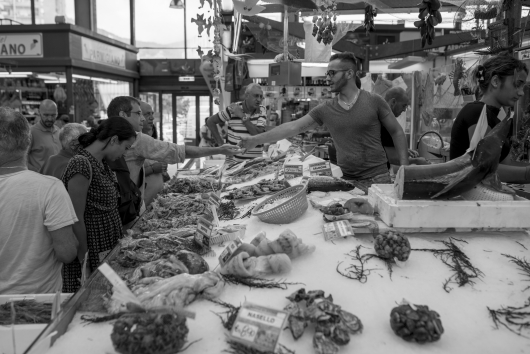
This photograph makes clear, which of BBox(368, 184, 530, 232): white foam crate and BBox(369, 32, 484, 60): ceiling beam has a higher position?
BBox(369, 32, 484, 60): ceiling beam

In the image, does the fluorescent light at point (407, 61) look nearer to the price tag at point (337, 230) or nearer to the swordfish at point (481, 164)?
the swordfish at point (481, 164)

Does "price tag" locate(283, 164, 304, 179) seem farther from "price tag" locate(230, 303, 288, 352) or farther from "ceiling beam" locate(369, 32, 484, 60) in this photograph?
"ceiling beam" locate(369, 32, 484, 60)

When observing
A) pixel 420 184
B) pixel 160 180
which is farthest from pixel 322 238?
pixel 160 180

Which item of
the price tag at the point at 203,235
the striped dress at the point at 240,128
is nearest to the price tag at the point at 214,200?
the price tag at the point at 203,235

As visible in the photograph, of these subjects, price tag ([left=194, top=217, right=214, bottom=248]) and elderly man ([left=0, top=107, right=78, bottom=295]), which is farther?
elderly man ([left=0, top=107, right=78, bottom=295])

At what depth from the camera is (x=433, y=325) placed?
138 cm

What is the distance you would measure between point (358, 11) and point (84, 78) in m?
9.99

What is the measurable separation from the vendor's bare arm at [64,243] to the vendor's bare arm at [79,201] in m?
0.27

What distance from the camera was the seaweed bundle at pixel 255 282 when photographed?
5.68 ft

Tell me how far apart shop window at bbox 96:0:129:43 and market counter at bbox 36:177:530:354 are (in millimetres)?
17507

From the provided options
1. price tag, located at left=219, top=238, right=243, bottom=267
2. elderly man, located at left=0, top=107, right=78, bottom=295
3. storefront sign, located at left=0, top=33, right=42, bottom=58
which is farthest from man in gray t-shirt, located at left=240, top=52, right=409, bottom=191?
storefront sign, located at left=0, top=33, right=42, bottom=58

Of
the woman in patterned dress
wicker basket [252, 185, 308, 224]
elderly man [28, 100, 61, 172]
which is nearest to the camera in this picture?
wicker basket [252, 185, 308, 224]

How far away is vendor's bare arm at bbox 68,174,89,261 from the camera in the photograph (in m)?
2.74

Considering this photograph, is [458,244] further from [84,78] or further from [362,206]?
[84,78]
